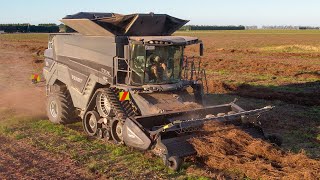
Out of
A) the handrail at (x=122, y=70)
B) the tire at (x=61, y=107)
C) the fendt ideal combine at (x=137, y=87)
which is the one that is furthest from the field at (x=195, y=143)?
the handrail at (x=122, y=70)

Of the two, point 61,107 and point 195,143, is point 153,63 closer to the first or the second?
point 195,143

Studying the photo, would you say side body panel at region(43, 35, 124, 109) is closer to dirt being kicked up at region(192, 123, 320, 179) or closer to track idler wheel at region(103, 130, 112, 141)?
track idler wheel at region(103, 130, 112, 141)

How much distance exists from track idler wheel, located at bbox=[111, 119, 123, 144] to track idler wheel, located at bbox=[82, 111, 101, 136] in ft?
2.71

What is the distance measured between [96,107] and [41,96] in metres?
6.54

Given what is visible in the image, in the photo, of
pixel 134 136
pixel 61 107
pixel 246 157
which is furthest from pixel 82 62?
pixel 246 157

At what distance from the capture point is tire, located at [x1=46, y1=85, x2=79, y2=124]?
469 inches

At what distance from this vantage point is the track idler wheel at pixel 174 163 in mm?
7873

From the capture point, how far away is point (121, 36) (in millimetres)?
10219

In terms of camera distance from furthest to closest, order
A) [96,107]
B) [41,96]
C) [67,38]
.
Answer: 1. [41,96]
2. [67,38]
3. [96,107]

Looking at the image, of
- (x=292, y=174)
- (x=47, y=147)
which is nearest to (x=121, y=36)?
(x=47, y=147)

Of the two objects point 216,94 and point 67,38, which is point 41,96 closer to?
point 67,38

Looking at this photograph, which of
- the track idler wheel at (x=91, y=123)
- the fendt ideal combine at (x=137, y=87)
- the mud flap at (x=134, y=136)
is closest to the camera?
the mud flap at (x=134, y=136)

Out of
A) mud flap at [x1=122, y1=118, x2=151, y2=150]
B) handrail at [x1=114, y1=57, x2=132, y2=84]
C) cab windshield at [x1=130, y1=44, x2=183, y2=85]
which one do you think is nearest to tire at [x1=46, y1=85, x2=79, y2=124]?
handrail at [x1=114, y1=57, x2=132, y2=84]

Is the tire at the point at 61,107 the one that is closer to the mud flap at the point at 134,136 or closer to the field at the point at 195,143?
the field at the point at 195,143
